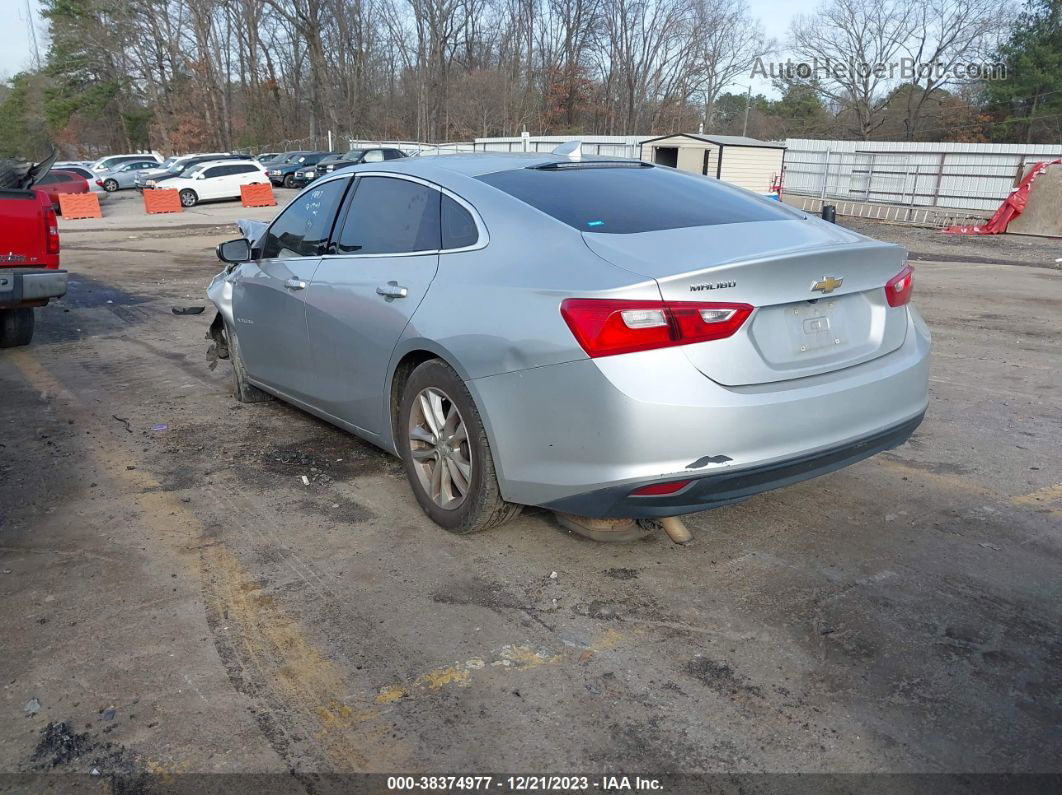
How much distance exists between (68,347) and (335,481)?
16.2 ft

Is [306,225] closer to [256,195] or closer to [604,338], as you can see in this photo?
[604,338]

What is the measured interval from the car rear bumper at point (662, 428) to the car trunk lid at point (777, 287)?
3.2 inches

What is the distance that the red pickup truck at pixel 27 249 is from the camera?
705 cm

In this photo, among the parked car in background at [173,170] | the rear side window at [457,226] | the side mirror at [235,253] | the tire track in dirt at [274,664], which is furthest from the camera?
the parked car in background at [173,170]

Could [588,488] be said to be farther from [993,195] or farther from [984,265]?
[993,195]

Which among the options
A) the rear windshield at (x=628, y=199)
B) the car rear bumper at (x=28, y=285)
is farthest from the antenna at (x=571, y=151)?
the car rear bumper at (x=28, y=285)

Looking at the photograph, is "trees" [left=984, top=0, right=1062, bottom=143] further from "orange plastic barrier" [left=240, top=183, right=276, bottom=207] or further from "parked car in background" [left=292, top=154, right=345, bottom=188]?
"orange plastic barrier" [left=240, top=183, right=276, bottom=207]

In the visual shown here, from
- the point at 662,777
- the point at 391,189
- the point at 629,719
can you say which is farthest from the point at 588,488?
the point at 391,189

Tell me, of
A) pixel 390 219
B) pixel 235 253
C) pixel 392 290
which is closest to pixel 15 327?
pixel 235 253

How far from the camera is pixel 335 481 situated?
4.63 m

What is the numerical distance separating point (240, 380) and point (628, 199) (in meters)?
3.35

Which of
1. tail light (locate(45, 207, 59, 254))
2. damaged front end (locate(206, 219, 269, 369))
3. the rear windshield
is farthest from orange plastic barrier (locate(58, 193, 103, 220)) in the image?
the rear windshield

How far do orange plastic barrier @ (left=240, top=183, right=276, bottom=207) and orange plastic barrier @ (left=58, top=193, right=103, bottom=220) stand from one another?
4.84 meters

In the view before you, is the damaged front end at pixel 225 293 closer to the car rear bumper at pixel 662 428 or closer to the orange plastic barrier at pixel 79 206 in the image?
the car rear bumper at pixel 662 428
